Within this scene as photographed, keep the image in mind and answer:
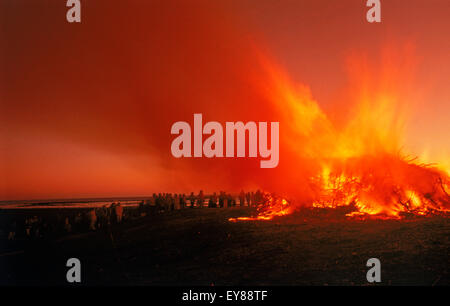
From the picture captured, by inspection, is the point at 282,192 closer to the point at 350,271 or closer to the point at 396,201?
the point at 396,201

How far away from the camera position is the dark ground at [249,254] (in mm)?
10141

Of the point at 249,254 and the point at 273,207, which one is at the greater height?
the point at 273,207

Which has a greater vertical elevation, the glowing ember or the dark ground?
the glowing ember

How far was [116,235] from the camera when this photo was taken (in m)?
15.9

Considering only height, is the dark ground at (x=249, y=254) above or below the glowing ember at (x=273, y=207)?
below

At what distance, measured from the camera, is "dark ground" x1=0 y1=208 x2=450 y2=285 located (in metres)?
10.1

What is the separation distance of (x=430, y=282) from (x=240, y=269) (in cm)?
552

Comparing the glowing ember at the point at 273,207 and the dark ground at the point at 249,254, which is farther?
the glowing ember at the point at 273,207

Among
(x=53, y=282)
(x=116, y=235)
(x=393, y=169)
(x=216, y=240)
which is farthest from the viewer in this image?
(x=393, y=169)

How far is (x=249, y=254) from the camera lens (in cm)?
1173

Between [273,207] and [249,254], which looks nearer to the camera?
[249,254]

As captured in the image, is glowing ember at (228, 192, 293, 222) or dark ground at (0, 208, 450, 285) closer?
dark ground at (0, 208, 450, 285)
